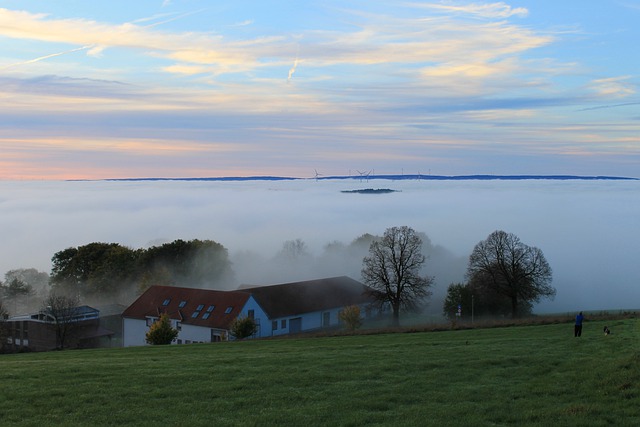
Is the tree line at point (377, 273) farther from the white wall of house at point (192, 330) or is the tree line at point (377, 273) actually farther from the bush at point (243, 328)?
the bush at point (243, 328)

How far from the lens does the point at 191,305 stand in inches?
2356

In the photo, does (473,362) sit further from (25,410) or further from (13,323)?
(13,323)

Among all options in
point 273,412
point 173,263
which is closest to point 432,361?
point 273,412

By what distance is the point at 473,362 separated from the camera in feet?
68.0

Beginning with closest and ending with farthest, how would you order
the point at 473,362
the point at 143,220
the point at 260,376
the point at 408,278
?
the point at 260,376
the point at 473,362
the point at 408,278
the point at 143,220

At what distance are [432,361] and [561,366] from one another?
13.7ft

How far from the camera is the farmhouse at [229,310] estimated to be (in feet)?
187

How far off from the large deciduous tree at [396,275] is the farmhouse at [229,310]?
2211 millimetres

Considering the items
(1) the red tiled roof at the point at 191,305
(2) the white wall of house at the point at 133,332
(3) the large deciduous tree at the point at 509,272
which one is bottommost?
(2) the white wall of house at the point at 133,332

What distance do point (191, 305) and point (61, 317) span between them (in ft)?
41.0

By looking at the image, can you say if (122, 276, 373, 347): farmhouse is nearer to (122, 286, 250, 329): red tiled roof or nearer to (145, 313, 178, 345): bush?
(122, 286, 250, 329): red tiled roof

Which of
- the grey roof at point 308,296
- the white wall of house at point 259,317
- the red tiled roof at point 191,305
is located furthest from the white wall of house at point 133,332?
the white wall of house at point 259,317

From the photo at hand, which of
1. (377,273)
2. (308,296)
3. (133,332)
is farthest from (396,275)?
(133,332)

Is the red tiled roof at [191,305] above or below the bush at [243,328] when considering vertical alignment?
above
